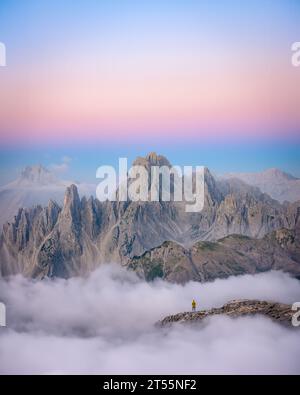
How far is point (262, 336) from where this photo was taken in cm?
9056

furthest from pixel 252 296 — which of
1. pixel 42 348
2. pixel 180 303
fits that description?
pixel 42 348

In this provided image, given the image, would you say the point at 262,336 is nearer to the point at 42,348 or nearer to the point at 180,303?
the point at 42,348

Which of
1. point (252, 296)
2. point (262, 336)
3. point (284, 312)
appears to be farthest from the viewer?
point (252, 296)

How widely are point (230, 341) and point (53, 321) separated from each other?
10100cm

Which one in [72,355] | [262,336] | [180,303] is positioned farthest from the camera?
[180,303]

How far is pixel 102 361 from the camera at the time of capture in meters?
99.9

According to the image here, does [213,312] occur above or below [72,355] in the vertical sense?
above

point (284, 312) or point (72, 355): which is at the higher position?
point (284, 312)

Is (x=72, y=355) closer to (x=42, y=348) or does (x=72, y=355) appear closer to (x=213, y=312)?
(x=42, y=348)

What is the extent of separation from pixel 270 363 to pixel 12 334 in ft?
244
